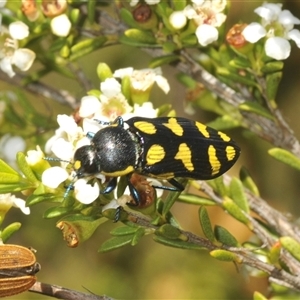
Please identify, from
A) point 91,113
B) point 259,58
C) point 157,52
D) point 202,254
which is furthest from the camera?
point 202,254

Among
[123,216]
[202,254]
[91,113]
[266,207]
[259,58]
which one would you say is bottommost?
[202,254]

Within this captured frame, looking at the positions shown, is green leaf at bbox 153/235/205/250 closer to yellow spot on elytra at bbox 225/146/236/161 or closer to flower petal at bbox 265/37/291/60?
yellow spot on elytra at bbox 225/146/236/161

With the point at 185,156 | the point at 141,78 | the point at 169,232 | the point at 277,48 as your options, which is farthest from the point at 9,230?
the point at 277,48

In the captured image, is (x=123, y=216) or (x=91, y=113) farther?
(x=91, y=113)

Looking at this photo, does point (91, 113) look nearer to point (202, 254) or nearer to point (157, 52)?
point (157, 52)

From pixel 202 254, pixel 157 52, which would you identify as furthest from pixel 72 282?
pixel 157 52

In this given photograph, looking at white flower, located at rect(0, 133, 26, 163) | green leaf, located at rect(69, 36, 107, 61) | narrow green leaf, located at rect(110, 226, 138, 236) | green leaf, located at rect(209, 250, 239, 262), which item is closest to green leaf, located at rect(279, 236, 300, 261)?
green leaf, located at rect(209, 250, 239, 262)
